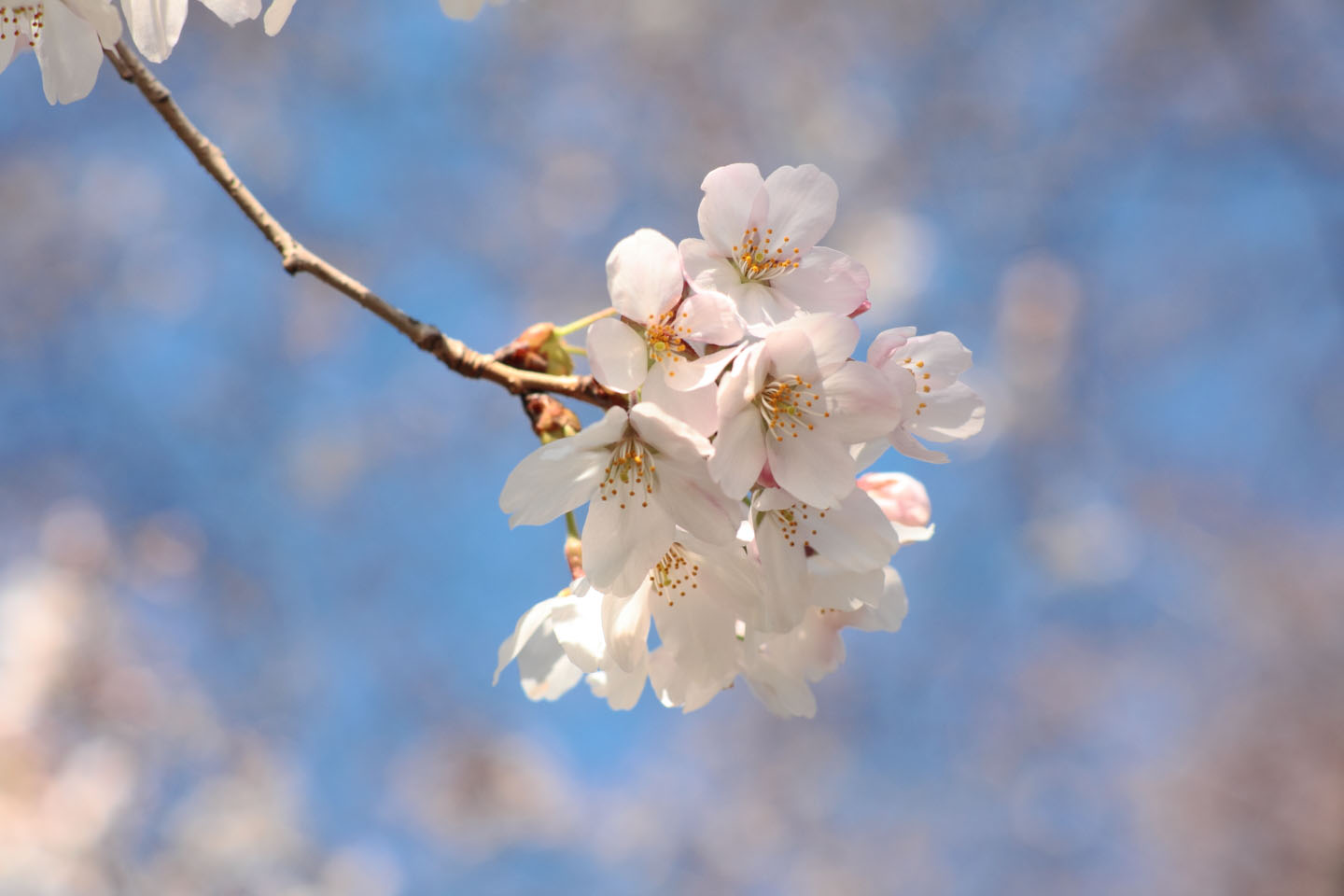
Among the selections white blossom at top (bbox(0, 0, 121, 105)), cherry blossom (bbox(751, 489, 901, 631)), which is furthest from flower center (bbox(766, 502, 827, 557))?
white blossom at top (bbox(0, 0, 121, 105))

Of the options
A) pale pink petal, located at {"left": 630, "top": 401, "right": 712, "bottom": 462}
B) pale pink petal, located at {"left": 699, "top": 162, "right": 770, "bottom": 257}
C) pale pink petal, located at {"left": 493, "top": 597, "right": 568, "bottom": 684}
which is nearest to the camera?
pale pink petal, located at {"left": 630, "top": 401, "right": 712, "bottom": 462}

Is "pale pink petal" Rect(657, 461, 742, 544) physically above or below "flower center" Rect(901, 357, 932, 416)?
below

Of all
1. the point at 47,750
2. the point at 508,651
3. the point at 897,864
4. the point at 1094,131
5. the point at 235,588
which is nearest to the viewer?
the point at 508,651

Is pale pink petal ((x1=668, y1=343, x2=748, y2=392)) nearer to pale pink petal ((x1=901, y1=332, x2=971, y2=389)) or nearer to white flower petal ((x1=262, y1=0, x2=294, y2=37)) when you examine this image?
pale pink petal ((x1=901, y1=332, x2=971, y2=389))

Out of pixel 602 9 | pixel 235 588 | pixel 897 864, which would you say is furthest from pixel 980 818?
pixel 602 9

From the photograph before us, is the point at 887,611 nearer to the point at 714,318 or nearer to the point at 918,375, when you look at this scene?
the point at 918,375

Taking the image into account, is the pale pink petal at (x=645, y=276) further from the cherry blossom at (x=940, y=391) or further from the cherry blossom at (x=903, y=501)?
the cherry blossom at (x=903, y=501)

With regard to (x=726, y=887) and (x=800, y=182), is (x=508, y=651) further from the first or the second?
(x=726, y=887)
